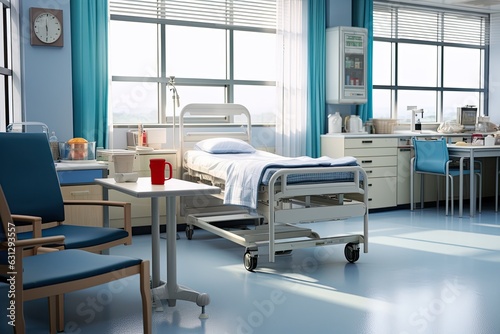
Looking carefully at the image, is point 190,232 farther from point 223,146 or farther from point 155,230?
point 155,230

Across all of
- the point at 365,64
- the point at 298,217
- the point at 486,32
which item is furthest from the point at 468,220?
the point at 486,32

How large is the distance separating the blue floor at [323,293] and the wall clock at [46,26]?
184 centimetres

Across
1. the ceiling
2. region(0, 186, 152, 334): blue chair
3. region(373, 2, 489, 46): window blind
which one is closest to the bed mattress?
region(0, 186, 152, 334): blue chair

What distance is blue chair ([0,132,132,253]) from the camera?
322 cm

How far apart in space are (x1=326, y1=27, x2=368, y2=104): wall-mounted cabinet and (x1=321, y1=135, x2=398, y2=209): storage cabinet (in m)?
0.49

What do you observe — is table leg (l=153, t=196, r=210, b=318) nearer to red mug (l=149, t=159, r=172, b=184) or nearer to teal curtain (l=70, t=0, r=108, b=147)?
red mug (l=149, t=159, r=172, b=184)

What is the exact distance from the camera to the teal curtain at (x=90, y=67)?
524cm

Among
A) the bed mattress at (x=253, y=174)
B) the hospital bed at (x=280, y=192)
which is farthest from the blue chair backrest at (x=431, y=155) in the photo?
the bed mattress at (x=253, y=174)

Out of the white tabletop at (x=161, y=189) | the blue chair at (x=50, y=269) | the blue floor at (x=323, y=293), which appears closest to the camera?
the blue chair at (x=50, y=269)

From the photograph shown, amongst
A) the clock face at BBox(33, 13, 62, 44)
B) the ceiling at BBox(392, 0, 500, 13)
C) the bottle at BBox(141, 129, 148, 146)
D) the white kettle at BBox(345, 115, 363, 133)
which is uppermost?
the ceiling at BBox(392, 0, 500, 13)

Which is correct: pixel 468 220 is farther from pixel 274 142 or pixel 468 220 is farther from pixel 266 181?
pixel 266 181

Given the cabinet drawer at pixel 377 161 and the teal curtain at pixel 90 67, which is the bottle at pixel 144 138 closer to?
the teal curtain at pixel 90 67

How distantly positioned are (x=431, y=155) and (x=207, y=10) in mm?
2890

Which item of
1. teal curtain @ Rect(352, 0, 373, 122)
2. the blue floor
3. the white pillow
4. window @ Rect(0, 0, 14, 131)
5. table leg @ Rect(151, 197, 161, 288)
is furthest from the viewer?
teal curtain @ Rect(352, 0, 373, 122)
